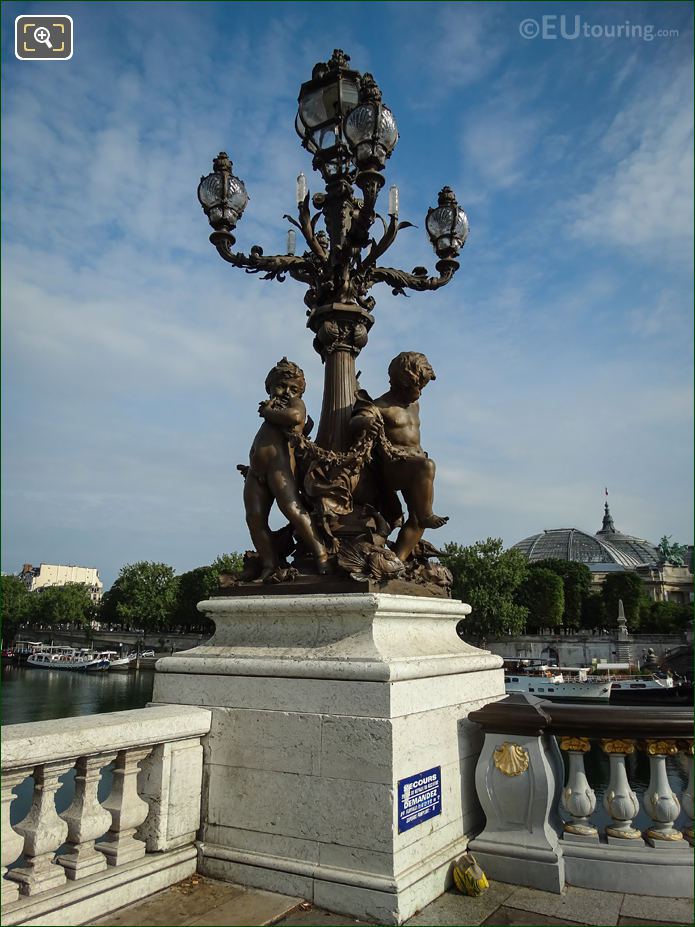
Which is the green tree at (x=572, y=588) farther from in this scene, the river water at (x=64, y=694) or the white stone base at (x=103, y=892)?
the white stone base at (x=103, y=892)

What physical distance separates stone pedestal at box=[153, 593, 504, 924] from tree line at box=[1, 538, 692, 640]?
49.1 meters

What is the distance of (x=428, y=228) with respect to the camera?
7375mm

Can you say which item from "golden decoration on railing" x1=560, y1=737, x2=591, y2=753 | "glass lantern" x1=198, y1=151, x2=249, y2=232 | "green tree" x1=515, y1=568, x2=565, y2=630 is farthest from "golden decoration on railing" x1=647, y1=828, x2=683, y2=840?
"green tree" x1=515, y1=568, x2=565, y2=630

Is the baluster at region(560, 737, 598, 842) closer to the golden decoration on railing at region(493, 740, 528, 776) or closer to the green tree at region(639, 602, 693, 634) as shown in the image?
the golden decoration on railing at region(493, 740, 528, 776)

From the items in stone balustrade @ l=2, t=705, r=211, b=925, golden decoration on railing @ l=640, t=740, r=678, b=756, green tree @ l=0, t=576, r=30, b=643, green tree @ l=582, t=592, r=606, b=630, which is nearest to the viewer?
stone balustrade @ l=2, t=705, r=211, b=925

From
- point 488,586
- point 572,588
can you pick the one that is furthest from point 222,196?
point 572,588

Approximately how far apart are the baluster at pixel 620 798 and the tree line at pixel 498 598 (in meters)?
49.4

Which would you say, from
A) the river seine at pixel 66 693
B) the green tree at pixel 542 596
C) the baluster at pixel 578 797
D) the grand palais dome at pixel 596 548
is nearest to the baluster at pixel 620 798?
the baluster at pixel 578 797

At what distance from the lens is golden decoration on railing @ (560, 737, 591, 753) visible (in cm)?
450

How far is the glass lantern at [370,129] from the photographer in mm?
5797

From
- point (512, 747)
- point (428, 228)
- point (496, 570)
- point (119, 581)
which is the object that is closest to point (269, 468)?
point (512, 747)

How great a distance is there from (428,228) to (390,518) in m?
3.36

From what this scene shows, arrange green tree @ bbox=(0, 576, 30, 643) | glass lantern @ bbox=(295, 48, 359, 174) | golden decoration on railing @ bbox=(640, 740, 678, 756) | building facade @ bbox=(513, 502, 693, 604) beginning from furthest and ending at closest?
building facade @ bbox=(513, 502, 693, 604) → green tree @ bbox=(0, 576, 30, 643) → glass lantern @ bbox=(295, 48, 359, 174) → golden decoration on railing @ bbox=(640, 740, 678, 756)

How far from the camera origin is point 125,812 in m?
4.01
